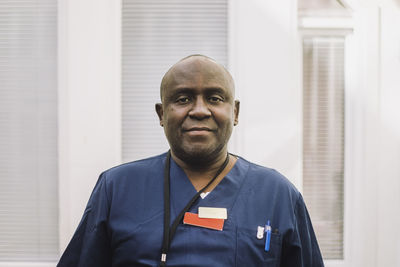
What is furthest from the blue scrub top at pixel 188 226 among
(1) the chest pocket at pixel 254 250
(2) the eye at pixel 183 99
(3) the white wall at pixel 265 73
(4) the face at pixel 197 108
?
(3) the white wall at pixel 265 73

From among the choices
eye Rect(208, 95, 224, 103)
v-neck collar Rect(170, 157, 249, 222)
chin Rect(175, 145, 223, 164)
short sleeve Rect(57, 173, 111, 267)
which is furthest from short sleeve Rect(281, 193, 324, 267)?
short sleeve Rect(57, 173, 111, 267)

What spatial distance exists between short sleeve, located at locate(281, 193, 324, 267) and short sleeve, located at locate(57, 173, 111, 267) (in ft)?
2.14

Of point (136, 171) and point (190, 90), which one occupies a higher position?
point (190, 90)

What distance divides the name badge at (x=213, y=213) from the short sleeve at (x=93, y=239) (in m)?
0.36

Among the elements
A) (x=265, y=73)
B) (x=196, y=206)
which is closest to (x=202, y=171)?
(x=196, y=206)

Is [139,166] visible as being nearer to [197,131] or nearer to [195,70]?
[197,131]

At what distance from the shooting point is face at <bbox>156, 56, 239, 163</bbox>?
117cm

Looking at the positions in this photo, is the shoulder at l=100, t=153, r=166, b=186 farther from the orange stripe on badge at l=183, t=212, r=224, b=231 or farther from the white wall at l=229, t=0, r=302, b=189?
the white wall at l=229, t=0, r=302, b=189

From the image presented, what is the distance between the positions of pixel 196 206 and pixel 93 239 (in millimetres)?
393

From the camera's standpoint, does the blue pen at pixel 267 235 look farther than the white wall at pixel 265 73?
No

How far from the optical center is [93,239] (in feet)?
3.95

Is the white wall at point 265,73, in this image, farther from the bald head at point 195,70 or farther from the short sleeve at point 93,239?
the short sleeve at point 93,239

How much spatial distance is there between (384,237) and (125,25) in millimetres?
1771

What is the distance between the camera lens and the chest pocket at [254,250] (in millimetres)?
1121
